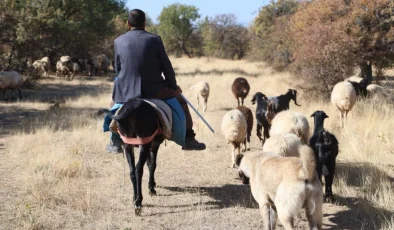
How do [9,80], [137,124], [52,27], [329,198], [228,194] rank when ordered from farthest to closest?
[52,27] → [9,80] → [228,194] → [329,198] → [137,124]

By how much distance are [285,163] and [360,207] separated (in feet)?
6.82

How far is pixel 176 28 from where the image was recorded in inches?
2168

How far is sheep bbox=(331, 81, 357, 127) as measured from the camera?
10469 mm

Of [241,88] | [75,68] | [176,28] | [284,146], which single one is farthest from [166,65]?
[176,28]

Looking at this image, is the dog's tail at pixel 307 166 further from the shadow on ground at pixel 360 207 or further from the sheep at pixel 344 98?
the sheep at pixel 344 98

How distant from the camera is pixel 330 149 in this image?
5.76 meters

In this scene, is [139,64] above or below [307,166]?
above

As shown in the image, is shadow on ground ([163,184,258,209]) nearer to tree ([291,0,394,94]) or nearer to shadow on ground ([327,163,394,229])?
shadow on ground ([327,163,394,229])

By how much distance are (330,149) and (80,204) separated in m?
3.50

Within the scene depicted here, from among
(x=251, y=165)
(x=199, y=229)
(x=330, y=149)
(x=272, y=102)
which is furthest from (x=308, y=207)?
(x=272, y=102)

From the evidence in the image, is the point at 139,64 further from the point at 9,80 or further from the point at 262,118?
the point at 9,80

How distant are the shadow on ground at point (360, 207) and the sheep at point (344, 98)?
356cm

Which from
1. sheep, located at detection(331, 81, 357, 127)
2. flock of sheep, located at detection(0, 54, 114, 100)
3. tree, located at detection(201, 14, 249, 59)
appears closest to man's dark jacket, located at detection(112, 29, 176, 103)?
sheep, located at detection(331, 81, 357, 127)

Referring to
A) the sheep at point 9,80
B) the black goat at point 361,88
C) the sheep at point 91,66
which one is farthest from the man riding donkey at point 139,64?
the sheep at point 91,66
